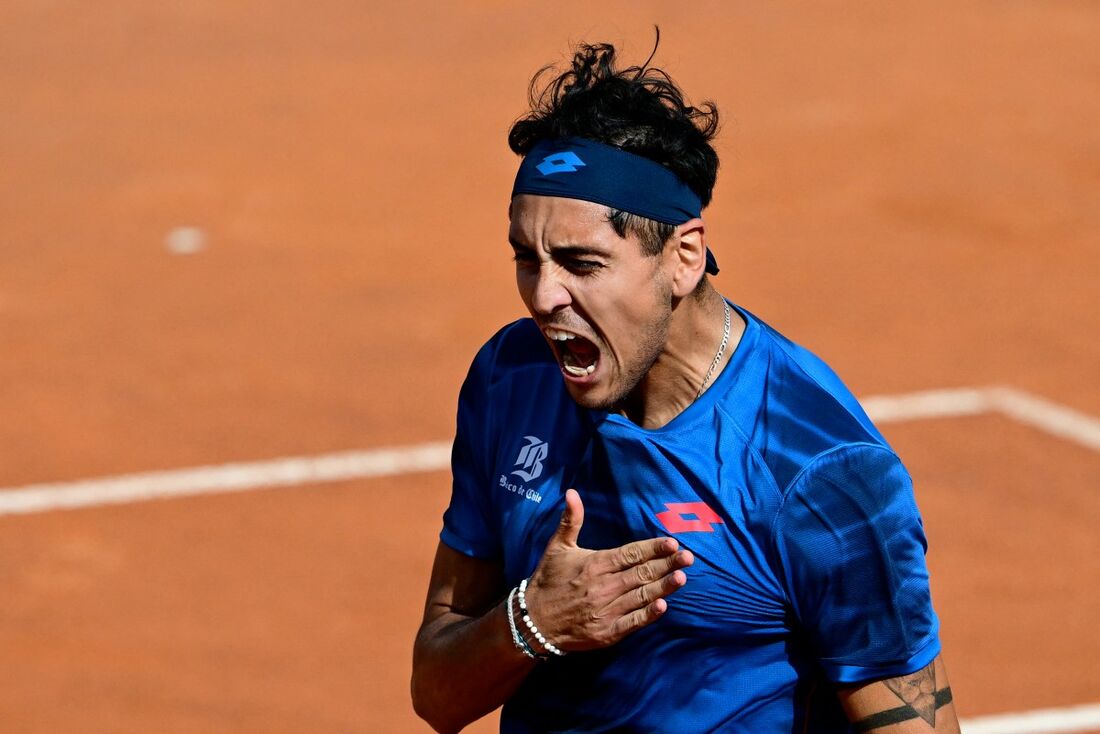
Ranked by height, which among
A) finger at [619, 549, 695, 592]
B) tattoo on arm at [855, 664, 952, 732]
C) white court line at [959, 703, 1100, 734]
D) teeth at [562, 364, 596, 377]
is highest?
teeth at [562, 364, 596, 377]

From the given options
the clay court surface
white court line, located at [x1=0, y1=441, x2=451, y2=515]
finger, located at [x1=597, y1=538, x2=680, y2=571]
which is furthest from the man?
white court line, located at [x1=0, y1=441, x2=451, y2=515]

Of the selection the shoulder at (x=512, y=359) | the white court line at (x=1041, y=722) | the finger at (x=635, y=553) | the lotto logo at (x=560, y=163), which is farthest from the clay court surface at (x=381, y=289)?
the lotto logo at (x=560, y=163)

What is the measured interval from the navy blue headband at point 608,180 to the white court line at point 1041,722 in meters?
4.73

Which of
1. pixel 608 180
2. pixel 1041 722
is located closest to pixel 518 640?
pixel 608 180

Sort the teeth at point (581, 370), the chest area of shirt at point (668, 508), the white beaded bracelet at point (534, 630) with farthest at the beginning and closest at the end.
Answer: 1. the teeth at point (581, 370)
2. the white beaded bracelet at point (534, 630)
3. the chest area of shirt at point (668, 508)

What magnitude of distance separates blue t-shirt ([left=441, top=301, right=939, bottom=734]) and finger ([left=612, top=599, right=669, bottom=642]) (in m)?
0.12

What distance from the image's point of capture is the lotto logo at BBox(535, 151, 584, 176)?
371 centimetres

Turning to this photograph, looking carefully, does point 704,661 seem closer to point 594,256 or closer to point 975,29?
point 594,256

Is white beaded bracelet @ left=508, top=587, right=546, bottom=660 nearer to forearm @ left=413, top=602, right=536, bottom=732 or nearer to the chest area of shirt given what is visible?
forearm @ left=413, top=602, right=536, bottom=732

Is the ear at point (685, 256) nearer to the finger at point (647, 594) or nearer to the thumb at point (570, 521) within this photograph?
the thumb at point (570, 521)

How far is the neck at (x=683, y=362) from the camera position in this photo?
3805 millimetres

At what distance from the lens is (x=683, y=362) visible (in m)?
3.82

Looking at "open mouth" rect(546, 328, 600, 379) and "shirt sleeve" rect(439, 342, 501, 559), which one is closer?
"open mouth" rect(546, 328, 600, 379)

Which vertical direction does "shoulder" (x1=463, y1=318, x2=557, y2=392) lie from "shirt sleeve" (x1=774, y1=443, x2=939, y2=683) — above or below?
above
